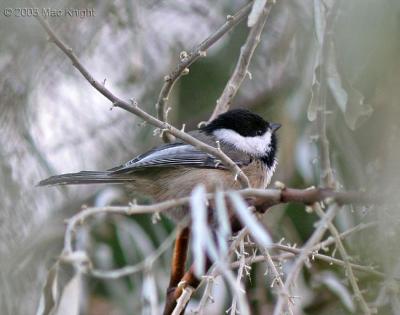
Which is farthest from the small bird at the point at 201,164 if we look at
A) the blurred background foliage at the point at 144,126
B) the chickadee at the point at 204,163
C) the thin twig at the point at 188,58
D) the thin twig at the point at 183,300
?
the thin twig at the point at 183,300

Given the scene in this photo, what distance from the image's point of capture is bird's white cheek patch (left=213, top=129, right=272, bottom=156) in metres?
2.96

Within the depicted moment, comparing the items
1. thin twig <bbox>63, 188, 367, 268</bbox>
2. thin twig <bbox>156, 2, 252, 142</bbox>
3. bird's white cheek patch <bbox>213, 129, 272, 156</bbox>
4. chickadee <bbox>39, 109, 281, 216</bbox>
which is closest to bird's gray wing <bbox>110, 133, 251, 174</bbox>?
chickadee <bbox>39, 109, 281, 216</bbox>

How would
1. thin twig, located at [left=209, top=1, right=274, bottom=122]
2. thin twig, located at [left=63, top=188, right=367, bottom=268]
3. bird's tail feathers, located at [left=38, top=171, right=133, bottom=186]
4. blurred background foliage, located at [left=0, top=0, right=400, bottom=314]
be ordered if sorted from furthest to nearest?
bird's tail feathers, located at [left=38, top=171, right=133, bottom=186], thin twig, located at [left=209, top=1, right=274, bottom=122], blurred background foliage, located at [left=0, top=0, right=400, bottom=314], thin twig, located at [left=63, top=188, right=367, bottom=268]

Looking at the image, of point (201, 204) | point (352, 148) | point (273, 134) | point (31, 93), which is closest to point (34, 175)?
point (31, 93)

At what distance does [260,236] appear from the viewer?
1.27 meters

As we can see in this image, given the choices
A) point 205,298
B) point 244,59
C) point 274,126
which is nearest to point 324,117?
point 205,298

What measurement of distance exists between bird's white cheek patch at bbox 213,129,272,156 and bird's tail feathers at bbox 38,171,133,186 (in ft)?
1.46

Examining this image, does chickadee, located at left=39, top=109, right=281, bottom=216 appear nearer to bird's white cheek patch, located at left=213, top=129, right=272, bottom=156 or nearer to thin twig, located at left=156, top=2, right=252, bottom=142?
bird's white cheek patch, located at left=213, top=129, right=272, bottom=156

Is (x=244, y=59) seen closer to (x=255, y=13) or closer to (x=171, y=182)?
(x=171, y=182)

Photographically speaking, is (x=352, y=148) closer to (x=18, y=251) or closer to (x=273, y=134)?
(x=273, y=134)

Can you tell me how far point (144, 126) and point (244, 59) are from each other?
1002 millimetres

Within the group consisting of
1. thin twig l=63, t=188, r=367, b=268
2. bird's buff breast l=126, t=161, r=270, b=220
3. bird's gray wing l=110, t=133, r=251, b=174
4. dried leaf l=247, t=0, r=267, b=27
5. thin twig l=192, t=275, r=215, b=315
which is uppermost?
dried leaf l=247, t=0, r=267, b=27

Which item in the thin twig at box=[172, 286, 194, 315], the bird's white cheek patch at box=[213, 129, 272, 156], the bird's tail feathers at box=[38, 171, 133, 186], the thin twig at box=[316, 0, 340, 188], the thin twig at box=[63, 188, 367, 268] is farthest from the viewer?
the bird's white cheek patch at box=[213, 129, 272, 156]

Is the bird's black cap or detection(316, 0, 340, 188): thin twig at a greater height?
the bird's black cap
